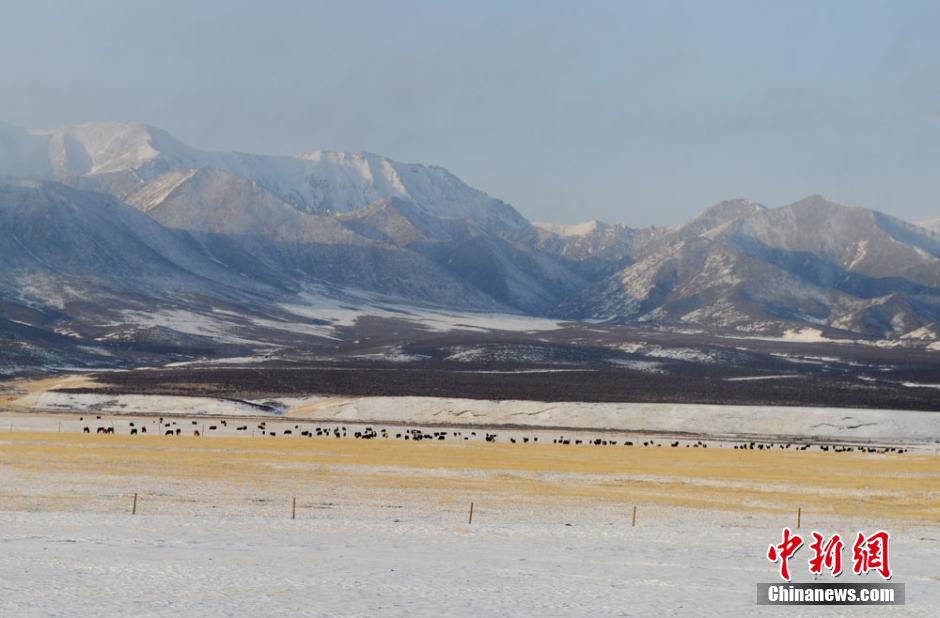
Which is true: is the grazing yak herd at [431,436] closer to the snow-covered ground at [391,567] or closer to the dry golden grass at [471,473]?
the dry golden grass at [471,473]

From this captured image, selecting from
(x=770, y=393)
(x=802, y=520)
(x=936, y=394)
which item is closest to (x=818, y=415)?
(x=770, y=393)

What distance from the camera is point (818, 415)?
132 m

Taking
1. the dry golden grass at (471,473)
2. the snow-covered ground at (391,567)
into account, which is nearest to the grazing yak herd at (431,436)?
the dry golden grass at (471,473)

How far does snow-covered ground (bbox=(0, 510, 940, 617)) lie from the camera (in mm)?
31594

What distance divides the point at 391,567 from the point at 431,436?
73064 millimetres

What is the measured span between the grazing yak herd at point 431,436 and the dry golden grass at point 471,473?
18.9ft

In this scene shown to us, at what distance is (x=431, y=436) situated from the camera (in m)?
110

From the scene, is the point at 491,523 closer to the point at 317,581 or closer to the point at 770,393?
the point at 317,581

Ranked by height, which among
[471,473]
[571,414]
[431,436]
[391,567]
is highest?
[571,414]

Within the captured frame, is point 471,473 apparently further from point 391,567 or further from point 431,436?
point 431,436

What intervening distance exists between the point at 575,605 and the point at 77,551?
15791 millimetres

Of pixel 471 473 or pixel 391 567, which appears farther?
pixel 471 473

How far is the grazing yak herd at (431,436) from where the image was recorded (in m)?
106

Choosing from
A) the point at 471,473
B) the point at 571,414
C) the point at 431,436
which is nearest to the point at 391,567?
the point at 471,473
